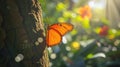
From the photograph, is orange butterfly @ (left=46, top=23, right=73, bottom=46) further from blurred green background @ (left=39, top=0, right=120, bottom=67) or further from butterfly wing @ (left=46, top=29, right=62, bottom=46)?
blurred green background @ (left=39, top=0, right=120, bottom=67)

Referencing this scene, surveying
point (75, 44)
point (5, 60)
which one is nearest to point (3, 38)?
point (5, 60)

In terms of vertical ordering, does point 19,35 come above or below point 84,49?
below

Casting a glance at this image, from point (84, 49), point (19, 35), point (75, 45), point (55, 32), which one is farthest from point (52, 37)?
point (75, 45)

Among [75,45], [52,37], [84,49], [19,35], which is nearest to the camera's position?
[19,35]

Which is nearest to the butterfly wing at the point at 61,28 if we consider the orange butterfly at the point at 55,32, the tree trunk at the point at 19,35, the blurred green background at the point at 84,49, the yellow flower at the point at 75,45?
the orange butterfly at the point at 55,32

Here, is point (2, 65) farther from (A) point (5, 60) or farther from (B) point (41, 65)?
(B) point (41, 65)

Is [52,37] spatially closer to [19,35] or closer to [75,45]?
[19,35]

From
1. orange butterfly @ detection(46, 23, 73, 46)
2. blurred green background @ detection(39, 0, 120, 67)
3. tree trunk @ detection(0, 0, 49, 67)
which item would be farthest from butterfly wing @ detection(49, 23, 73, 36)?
blurred green background @ detection(39, 0, 120, 67)
